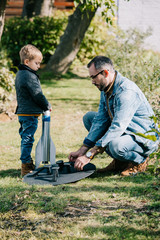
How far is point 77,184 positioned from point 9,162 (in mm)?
1403

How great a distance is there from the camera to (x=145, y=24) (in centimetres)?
1501

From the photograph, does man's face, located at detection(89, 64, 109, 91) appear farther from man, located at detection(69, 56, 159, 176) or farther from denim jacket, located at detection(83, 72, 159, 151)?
denim jacket, located at detection(83, 72, 159, 151)

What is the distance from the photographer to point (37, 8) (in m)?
A: 14.6

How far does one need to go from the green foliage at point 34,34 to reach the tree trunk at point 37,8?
1745 mm

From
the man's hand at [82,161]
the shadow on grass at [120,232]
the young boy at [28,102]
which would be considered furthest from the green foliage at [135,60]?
the shadow on grass at [120,232]

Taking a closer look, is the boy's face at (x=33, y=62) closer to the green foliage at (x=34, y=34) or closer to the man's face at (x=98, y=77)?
the man's face at (x=98, y=77)

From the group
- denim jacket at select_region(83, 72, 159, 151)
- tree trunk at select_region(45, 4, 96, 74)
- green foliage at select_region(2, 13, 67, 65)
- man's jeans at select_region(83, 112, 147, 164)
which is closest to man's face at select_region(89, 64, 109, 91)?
denim jacket at select_region(83, 72, 159, 151)

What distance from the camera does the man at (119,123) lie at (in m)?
3.56

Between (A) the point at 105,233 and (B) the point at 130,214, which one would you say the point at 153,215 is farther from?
(A) the point at 105,233

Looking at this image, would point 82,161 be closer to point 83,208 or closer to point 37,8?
point 83,208

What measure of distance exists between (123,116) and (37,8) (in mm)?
12255

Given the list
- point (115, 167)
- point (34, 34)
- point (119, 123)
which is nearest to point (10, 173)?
point (115, 167)

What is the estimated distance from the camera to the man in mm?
3562

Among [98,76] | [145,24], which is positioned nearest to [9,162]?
[98,76]
